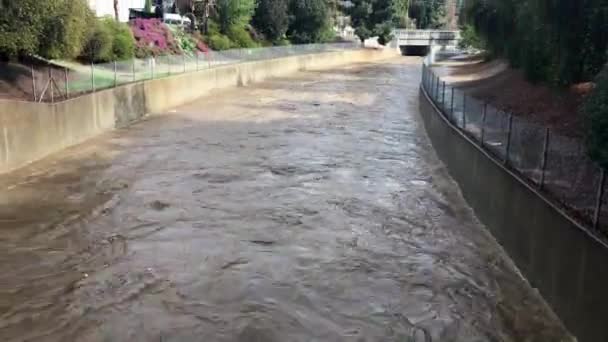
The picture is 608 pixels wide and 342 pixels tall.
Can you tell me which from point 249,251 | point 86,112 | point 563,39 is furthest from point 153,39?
point 249,251

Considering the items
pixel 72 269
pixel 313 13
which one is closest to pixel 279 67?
pixel 313 13

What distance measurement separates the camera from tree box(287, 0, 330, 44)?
58.9m

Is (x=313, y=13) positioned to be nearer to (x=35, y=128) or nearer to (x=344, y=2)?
(x=344, y=2)

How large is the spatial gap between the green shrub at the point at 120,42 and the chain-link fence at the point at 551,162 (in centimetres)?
1767

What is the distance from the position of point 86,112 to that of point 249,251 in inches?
441

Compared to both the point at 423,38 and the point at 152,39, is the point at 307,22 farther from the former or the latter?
the point at 423,38

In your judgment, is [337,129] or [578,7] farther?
[337,129]

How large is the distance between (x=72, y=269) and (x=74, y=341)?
91.7 inches

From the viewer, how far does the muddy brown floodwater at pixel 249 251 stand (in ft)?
27.8

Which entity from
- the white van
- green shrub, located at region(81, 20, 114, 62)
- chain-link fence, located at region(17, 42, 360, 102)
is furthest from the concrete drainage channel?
the white van

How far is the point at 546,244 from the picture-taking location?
891cm

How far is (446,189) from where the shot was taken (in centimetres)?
1572

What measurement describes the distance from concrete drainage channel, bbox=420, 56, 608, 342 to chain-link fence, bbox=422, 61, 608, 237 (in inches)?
7.7

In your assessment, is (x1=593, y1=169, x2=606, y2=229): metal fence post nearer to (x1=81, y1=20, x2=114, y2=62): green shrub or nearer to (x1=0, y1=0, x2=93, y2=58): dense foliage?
(x1=0, y1=0, x2=93, y2=58): dense foliage
